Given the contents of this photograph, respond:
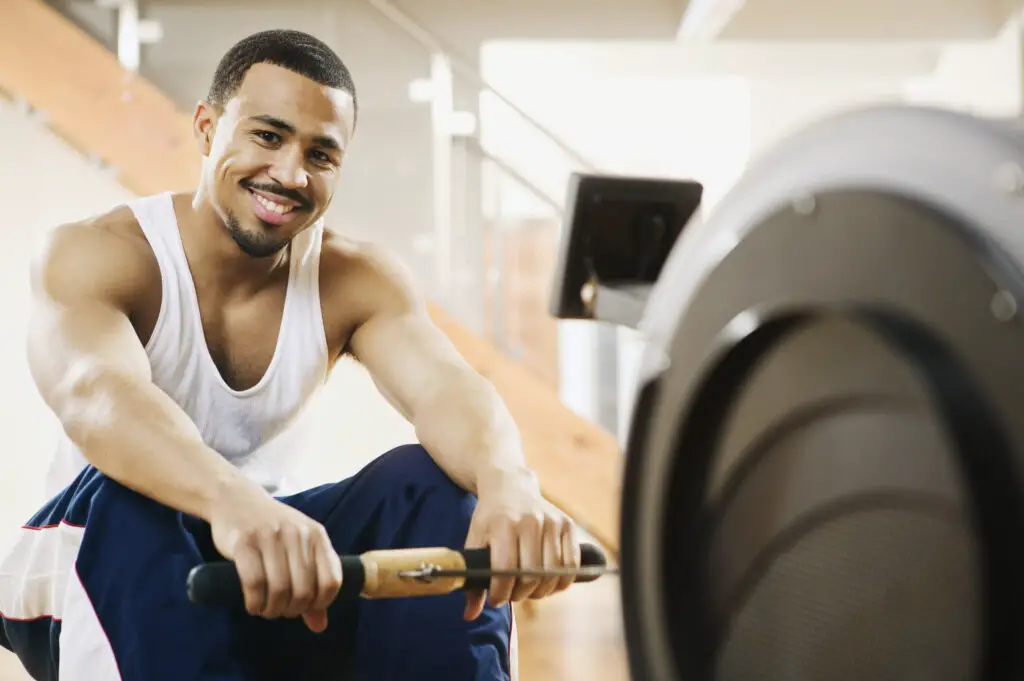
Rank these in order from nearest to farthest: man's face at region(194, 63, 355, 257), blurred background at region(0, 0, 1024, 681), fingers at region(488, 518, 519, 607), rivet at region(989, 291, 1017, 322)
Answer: rivet at region(989, 291, 1017, 322) < fingers at region(488, 518, 519, 607) < man's face at region(194, 63, 355, 257) < blurred background at region(0, 0, 1024, 681)

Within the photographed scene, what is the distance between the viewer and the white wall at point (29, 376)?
255 cm

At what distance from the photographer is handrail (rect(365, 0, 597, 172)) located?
9.11 feet

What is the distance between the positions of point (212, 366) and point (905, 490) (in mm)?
Answer: 1000

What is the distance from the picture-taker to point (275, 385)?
1.35 metres

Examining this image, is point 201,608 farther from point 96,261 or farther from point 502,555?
point 96,261

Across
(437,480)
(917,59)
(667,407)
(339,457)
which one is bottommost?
(667,407)

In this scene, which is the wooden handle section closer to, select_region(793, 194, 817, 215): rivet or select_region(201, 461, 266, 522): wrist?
select_region(201, 461, 266, 522): wrist

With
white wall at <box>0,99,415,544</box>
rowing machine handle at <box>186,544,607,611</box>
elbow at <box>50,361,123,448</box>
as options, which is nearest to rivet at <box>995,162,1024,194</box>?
rowing machine handle at <box>186,544,607,611</box>

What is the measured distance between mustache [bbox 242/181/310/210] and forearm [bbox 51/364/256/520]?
1.16 ft

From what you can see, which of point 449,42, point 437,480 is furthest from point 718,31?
point 437,480

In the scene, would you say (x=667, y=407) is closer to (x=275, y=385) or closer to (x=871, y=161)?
(x=871, y=161)

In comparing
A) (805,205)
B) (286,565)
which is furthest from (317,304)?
(805,205)

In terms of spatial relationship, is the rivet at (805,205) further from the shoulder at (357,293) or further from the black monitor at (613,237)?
the shoulder at (357,293)

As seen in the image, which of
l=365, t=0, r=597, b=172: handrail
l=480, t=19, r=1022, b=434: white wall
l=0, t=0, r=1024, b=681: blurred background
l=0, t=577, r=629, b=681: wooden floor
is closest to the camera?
l=0, t=577, r=629, b=681: wooden floor
